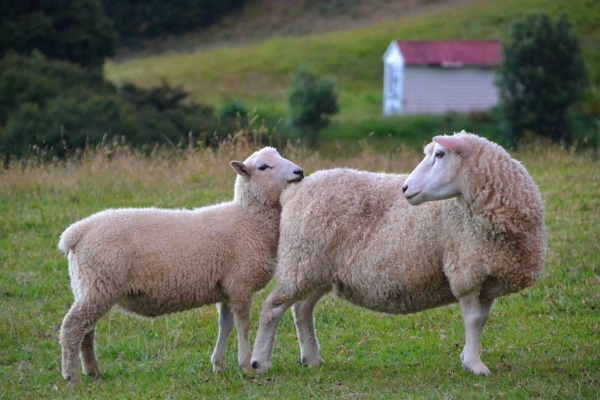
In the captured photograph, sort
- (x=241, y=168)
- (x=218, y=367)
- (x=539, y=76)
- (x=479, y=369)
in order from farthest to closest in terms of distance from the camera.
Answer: (x=539, y=76) → (x=241, y=168) → (x=218, y=367) → (x=479, y=369)

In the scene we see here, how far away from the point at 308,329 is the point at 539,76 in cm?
3213

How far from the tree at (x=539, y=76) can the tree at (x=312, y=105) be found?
24.5 ft

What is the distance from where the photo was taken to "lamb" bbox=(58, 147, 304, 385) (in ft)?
20.3

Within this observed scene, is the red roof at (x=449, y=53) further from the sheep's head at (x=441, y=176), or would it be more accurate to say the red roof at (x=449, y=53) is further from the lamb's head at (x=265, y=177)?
the sheep's head at (x=441, y=176)

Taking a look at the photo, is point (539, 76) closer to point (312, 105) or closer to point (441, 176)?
point (312, 105)

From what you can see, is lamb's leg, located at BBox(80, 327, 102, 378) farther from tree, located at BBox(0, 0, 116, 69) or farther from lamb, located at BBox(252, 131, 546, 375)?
tree, located at BBox(0, 0, 116, 69)

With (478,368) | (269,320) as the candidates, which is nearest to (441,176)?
(478,368)

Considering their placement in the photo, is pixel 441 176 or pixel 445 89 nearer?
pixel 441 176

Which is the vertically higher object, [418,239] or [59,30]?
[59,30]

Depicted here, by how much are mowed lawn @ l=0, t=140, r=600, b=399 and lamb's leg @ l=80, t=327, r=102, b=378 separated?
0.17 meters

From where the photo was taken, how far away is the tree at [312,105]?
123 feet

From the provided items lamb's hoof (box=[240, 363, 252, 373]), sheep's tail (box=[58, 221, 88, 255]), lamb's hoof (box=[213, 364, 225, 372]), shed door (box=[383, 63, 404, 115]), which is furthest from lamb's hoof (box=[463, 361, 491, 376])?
shed door (box=[383, 63, 404, 115])

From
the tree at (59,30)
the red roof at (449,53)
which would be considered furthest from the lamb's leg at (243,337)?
the red roof at (449,53)

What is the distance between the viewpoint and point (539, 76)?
1444 inches
